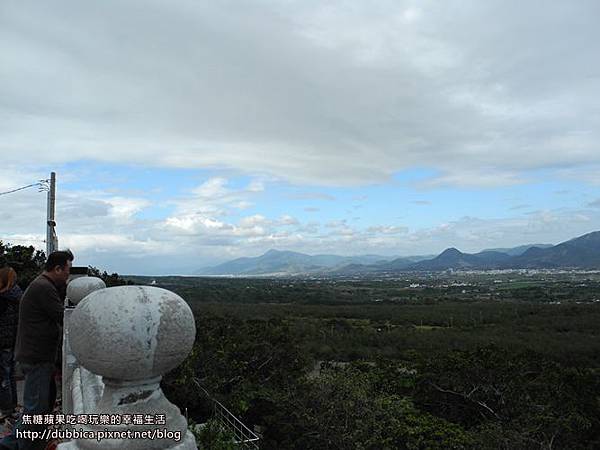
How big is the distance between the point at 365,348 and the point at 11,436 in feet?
124

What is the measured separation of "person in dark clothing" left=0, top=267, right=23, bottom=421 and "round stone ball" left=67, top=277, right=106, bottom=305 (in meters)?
0.73

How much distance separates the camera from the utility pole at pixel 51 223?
38.1 ft

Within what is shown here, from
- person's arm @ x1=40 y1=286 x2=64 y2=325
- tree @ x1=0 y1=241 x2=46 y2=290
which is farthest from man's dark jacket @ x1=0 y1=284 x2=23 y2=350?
tree @ x1=0 y1=241 x2=46 y2=290

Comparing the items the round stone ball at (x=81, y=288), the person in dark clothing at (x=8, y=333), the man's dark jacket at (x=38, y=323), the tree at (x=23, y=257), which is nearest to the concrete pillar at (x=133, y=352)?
the man's dark jacket at (x=38, y=323)

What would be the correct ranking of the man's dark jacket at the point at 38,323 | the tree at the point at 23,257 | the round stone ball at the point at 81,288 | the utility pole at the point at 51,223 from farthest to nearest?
1. the tree at the point at 23,257
2. the utility pole at the point at 51,223
3. the round stone ball at the point at 81,288
4. the man's dark jacket at the point at 38,323

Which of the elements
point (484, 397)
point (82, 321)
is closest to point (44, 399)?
point (82, 321)

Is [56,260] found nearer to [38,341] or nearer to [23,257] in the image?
[38,341]

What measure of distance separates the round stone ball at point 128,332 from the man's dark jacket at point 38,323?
2.27 m

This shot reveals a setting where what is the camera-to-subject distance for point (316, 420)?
41.3ft

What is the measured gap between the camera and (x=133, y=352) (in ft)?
5.73

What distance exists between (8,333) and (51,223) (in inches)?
315

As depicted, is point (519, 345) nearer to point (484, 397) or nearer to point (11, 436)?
point (484, 397)

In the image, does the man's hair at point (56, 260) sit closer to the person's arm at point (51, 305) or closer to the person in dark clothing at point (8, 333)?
the person's arm at point (51, 305)

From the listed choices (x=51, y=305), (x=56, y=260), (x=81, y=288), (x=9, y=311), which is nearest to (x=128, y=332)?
(x=51, y=305)
